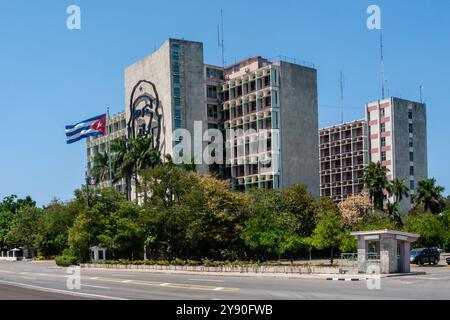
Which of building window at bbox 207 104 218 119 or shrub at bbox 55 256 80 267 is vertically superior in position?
building window at bbox 207 104 218 119

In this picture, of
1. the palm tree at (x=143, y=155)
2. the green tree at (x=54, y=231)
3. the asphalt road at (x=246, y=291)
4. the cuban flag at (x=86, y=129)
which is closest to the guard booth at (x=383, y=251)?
the asphalt road at (x=246, y=291)

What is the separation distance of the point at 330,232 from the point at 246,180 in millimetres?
54140

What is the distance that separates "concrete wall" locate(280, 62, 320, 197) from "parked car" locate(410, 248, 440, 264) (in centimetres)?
4474

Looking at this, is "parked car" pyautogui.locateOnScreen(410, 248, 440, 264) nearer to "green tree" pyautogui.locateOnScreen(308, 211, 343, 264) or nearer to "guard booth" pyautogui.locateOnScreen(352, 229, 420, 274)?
"green tree" pyautogui.locateOnScreen(308, 211, 343, 264)

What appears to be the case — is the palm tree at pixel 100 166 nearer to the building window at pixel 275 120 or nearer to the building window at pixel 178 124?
the building window at pixel 178 124

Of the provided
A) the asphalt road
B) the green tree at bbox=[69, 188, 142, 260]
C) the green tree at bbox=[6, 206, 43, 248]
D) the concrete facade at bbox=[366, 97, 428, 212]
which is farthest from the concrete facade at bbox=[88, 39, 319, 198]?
the asphalt road

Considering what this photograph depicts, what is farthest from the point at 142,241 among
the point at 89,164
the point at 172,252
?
the point at 89,164

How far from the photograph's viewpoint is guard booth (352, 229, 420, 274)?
4650cm

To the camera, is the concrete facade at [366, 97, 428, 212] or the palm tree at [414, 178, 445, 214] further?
the concrete facade at [366, 97, 428, 212]

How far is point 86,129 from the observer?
3206 inches

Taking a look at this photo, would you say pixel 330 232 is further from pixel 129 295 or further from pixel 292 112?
pixel 292 112

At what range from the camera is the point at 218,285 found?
39406 mm

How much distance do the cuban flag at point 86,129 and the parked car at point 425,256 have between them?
4069cm

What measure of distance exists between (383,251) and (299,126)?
2637 inches
